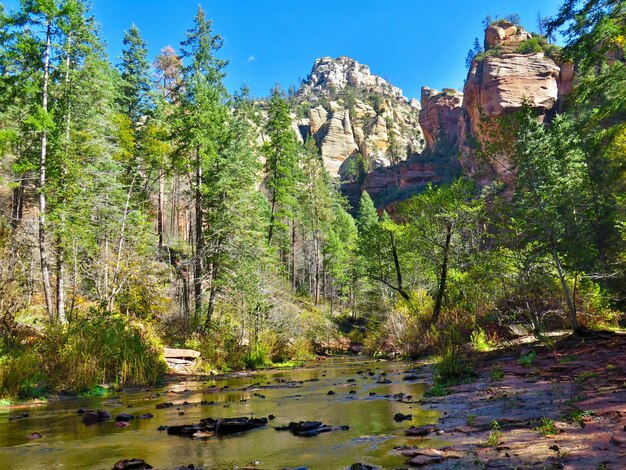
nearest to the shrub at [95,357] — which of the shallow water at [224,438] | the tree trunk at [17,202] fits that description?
the shallow water at [224,438]

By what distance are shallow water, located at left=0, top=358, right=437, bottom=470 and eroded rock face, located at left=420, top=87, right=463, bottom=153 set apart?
9087cm

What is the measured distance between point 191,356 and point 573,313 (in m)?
14.2

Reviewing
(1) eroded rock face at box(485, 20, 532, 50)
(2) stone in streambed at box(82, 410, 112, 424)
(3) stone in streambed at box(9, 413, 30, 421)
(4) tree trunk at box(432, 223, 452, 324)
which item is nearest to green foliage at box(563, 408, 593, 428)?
(2) stone in streambed at box(82, 410, 112, 424)

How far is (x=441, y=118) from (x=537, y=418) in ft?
331

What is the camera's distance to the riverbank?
3727mm

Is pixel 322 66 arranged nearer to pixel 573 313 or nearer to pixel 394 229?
pixel 394 229

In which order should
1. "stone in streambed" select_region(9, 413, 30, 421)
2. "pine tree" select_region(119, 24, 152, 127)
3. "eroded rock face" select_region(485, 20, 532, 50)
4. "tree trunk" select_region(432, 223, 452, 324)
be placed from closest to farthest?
"stone in streambed" select_region(9, 413, 30, 421), "tree trunk" select_region(432, 223, 452, 324), "pine tree" select_region(119, 24, 152, 127), "eroded rock face" select_region(485, 20, 532, 50)

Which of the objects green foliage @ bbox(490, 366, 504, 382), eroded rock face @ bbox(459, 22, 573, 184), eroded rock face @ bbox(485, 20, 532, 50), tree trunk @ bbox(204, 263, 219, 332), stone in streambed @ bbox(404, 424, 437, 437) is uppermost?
eroded rock face @ bbox(485, 20, 532, 50)

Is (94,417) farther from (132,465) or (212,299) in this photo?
(212,299)

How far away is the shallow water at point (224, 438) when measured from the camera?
181 inches

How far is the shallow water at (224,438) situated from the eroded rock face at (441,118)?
298ft

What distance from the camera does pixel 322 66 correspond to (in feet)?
637

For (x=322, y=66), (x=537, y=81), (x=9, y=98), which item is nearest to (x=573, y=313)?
(x=9, y=98)

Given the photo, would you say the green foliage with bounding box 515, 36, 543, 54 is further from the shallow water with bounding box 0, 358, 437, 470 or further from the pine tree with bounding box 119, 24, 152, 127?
the shallow water with bounding box 0, 358, 437, 470
